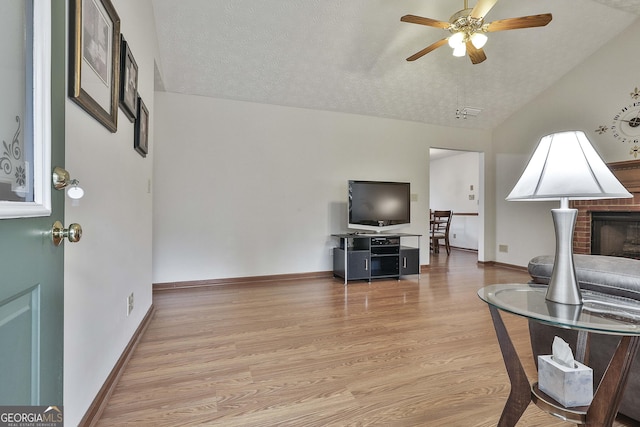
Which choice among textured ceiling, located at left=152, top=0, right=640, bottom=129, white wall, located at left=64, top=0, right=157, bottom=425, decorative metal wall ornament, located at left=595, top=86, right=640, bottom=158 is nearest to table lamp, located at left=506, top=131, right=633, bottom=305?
white wall, located at left=64, top=0, right=157, bottom=425

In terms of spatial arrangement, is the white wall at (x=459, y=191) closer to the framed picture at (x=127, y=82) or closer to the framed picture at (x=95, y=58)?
the framed picture at (x=127, y=82)

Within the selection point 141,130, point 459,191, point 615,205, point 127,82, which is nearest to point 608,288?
point 127,82

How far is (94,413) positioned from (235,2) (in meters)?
3.13

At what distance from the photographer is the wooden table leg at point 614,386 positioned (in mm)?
861

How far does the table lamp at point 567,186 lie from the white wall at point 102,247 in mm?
1629

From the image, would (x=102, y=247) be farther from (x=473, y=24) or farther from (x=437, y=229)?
(x=437, y=229)

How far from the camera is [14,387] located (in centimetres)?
64

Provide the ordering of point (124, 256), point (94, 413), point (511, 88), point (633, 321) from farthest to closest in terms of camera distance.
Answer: point (511, 88) < point (124, 256) < point (94, 413) < point (633, 321)

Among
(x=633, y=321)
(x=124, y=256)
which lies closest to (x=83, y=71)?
(x=124, y=256)

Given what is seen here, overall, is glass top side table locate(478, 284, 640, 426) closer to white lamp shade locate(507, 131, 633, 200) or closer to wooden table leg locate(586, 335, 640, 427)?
wooden table leg locate(586, 335, 640, 427)

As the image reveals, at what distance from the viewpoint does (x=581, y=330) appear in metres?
0.89

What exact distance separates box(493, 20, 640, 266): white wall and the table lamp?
3.71 metres

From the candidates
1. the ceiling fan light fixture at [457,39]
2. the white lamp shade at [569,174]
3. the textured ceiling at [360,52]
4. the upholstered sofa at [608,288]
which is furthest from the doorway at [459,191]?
the white lamp shade at [569,174]

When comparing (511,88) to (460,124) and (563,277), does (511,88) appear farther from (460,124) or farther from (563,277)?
(563,277)
